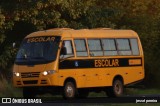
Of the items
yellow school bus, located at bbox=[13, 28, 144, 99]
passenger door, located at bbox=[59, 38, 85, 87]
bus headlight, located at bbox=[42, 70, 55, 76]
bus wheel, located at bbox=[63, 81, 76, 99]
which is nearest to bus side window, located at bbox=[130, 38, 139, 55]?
yellow school bus, located at bbox=[13, 28, 144, 99]

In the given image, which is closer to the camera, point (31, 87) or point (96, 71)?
point (31, 87)

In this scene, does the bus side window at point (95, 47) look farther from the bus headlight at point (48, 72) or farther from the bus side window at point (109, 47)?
the bus headlight at point (48, 72)

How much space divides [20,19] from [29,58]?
21.4 ft

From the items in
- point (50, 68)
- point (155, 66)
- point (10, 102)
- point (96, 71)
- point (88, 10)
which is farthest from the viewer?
point (155, 66)

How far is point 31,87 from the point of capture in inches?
1181

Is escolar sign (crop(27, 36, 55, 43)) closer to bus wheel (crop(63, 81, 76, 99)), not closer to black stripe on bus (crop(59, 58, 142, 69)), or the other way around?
black stripe on bus (crop(59, 58, 142, 69))

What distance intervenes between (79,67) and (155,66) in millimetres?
13471

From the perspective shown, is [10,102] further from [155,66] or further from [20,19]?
[155,66]

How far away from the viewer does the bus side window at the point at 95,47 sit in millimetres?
32031

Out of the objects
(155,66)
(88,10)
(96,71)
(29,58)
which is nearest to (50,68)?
(29,58)

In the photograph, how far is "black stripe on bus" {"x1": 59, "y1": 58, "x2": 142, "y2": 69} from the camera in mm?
30148

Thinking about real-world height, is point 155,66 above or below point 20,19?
below

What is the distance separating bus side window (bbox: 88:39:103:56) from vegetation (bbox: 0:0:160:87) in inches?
160

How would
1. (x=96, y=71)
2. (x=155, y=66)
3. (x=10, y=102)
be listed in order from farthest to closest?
(x=155, y=66), (x=96, y=71), (x=10, y=102)
